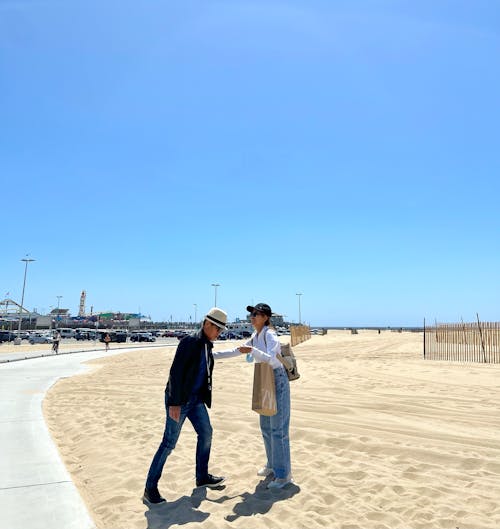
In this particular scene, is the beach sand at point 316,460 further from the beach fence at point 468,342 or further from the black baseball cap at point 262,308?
the beach fence at point 468,342

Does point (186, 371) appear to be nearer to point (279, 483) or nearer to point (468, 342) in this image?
point (279, 483)

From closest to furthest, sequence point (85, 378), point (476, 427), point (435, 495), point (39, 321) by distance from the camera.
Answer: point (435, 495), point (476, 427), point (85, 378), point (39, 321)

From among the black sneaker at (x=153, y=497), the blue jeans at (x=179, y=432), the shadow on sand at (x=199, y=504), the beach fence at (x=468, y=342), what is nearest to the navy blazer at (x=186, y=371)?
the blue jeans at (x=179, y=432)

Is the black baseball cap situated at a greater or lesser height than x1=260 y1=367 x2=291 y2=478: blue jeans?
greater

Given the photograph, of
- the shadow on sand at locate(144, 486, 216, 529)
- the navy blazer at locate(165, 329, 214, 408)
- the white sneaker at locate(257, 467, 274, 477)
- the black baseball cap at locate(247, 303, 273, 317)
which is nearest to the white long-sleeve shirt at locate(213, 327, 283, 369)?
the black baseball cap at locate(247, 303, 273, 317)

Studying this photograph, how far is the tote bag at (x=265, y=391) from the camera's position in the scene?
383 centimetres

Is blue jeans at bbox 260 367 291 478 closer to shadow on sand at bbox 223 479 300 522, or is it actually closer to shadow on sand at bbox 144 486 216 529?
shadow on sand at bbox 223 479 300 522

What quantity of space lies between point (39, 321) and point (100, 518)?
112 m

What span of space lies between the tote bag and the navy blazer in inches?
19.5

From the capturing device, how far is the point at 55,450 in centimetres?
528

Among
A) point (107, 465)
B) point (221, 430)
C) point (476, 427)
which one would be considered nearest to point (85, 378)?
point (221, 430)

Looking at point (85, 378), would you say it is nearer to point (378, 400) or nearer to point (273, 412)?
point (378, 400)

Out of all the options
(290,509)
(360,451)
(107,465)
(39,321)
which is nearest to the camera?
(290,509)

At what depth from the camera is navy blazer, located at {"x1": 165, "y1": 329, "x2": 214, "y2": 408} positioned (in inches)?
142
